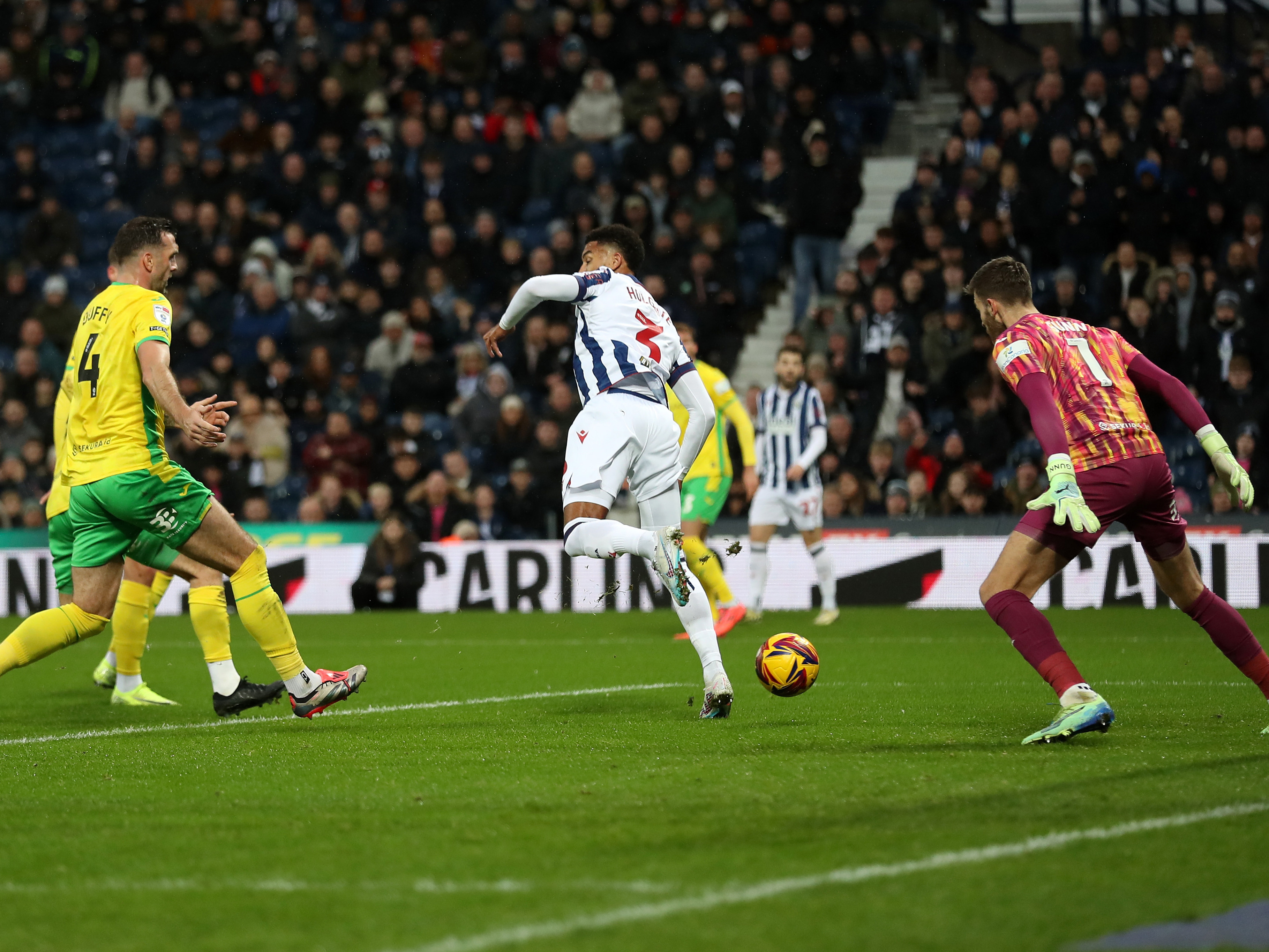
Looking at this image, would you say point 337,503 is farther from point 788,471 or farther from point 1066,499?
point 1066,499

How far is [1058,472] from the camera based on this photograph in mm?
6520

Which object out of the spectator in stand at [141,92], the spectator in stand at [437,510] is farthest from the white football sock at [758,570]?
the spectator in stand at [141,92]

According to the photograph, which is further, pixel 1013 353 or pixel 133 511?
pixel 133 511

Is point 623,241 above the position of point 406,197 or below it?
below

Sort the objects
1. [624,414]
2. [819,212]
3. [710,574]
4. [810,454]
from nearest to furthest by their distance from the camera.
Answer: [624,414] → [710,574] → [810,454] → [819,212]

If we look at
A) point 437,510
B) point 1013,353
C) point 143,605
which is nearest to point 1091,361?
point 1013,353

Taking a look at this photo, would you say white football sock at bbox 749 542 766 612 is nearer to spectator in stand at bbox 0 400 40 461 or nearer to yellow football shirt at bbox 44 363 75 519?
yellow football shirt at bbox 44 363 75 519

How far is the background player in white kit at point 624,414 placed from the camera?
25.3ft

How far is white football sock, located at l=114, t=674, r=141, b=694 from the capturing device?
9414 mm

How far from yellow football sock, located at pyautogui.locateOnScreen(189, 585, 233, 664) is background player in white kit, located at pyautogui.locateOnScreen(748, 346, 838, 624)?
706cm

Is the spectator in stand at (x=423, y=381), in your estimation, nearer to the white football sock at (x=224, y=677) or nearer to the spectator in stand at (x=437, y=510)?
the spectator in stand at (x=437, y=510)

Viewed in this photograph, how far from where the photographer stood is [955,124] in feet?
67.1

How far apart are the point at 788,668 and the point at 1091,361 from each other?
6.93ft

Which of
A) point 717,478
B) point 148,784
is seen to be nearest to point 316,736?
point 148,784
